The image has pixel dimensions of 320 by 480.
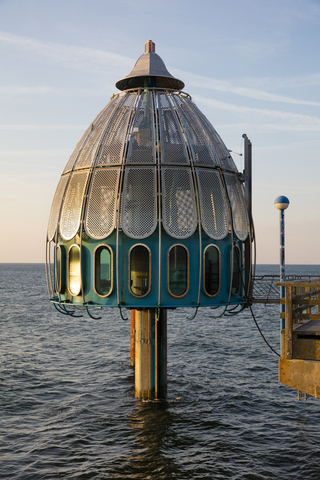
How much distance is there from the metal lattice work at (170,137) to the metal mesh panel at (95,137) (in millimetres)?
2452

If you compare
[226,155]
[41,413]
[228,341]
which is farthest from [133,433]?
[228,341]

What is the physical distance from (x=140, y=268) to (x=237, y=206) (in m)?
5.44

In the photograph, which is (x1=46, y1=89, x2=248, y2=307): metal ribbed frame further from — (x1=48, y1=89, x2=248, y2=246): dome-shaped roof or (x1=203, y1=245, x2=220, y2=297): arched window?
(x1=203, y1=245, x2=220, y2=297): arched window

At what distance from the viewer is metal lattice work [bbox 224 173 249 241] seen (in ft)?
66.5

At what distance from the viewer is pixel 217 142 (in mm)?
21469

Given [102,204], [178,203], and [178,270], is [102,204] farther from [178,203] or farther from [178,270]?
[178,270]

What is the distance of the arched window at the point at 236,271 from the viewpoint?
1992 cm

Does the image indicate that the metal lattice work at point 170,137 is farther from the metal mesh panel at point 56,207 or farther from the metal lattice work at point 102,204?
the metal mesh panel at point 56,207

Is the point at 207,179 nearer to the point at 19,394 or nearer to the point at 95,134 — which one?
the point at 95,134

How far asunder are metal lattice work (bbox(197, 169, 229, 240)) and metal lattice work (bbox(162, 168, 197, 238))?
1.55 feet

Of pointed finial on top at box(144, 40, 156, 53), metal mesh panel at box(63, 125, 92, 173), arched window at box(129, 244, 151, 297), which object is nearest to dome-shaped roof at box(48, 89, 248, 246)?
metal mesh panel at box(63, 125, 92, 173)

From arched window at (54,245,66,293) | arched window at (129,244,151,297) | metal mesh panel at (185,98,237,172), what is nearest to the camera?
arched window at (129,244,151,297)

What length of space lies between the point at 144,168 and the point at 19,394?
16.2m

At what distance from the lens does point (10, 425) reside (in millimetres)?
22062
